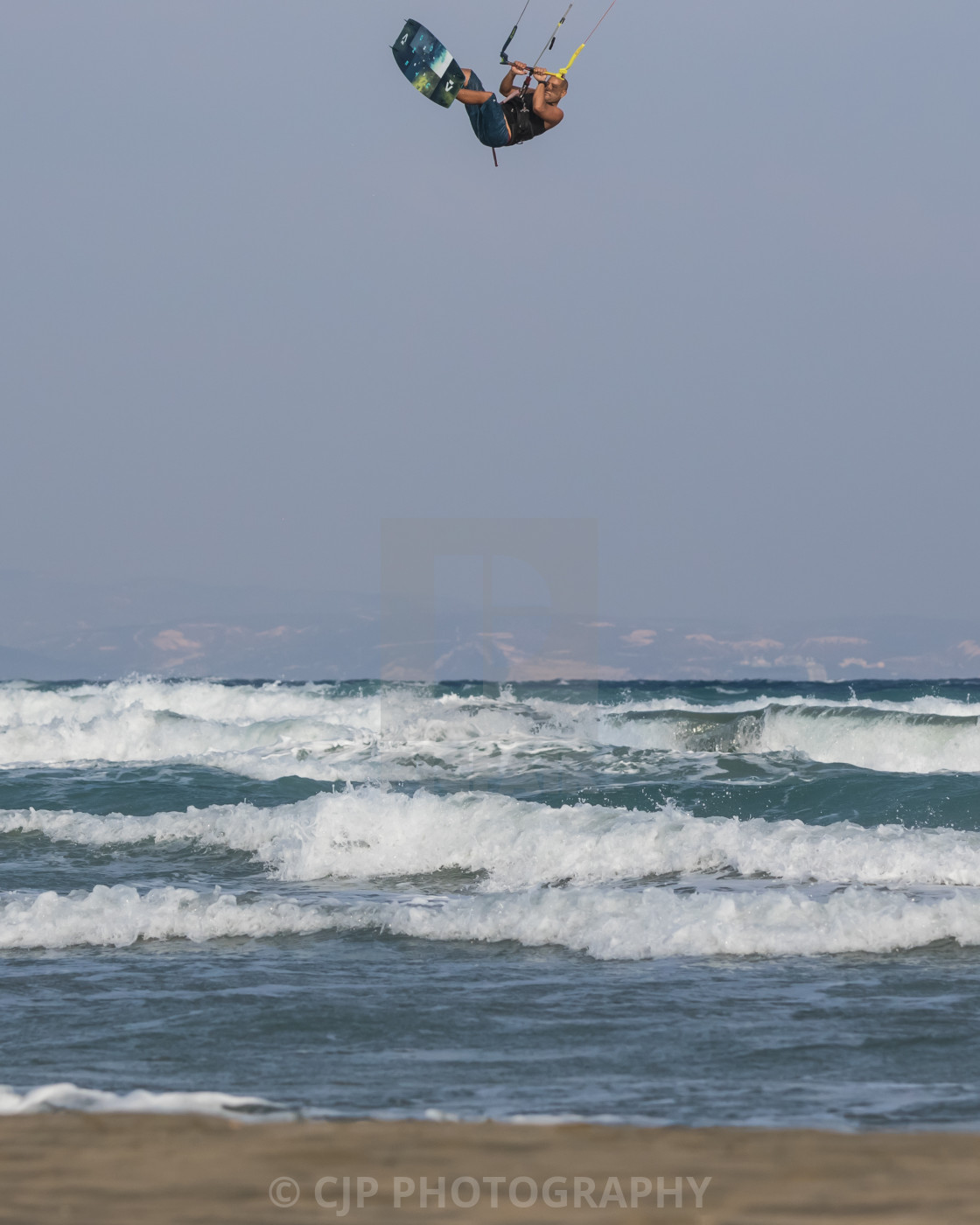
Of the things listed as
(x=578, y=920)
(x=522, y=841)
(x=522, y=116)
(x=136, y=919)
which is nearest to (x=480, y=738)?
(x=522, y=841)

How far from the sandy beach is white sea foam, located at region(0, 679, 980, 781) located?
15918mm

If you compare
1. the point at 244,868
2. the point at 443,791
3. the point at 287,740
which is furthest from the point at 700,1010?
the point at 287,740

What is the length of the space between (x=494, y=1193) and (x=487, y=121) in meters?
6.17

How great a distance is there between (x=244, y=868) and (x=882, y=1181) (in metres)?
9.47

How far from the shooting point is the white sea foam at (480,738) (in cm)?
2239

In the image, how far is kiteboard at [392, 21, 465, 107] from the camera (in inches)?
300

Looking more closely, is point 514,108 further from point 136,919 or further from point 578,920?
point 136,919

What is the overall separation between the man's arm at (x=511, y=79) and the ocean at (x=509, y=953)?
5.70 metres

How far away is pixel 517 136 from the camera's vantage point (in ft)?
25.3

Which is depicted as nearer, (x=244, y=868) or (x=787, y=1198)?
(x=787, y=1198)

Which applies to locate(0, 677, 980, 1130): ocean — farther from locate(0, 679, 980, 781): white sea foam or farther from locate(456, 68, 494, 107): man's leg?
locate(456, 68, 494, 107): man's leg

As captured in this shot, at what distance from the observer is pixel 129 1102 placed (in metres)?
5.25

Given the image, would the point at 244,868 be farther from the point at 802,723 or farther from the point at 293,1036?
the point at 802,723

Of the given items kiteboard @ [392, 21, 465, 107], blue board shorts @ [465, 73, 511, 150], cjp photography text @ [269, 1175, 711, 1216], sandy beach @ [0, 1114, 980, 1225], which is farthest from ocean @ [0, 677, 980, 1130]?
kiteboard @ [392, 21, 465, 107]
